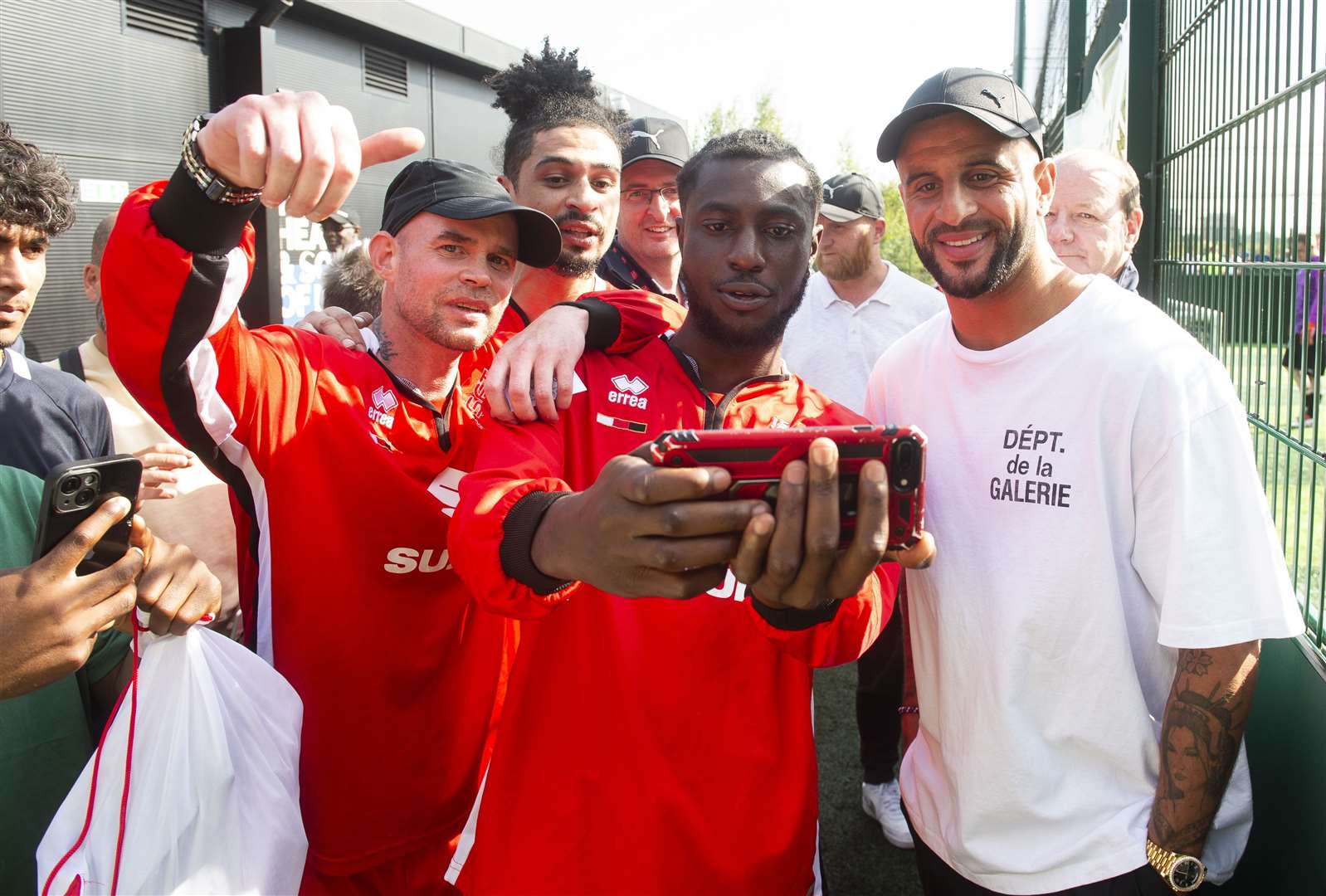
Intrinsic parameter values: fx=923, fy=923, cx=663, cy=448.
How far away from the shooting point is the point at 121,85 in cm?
787

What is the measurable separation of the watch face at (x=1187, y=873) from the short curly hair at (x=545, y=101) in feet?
9.32

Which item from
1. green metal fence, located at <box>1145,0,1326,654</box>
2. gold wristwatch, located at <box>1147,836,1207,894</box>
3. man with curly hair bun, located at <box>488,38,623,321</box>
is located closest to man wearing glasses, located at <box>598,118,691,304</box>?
man with curly hair bun, located at <box>488,38,623,321</box>

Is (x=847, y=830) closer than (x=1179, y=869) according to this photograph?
No

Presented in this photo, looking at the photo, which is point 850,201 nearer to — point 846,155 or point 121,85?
point 121,85

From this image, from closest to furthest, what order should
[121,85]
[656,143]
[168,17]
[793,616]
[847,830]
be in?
[793,616], [847,830], [656,143], [121,85], [168,17]

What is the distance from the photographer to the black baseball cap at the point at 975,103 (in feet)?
6.58

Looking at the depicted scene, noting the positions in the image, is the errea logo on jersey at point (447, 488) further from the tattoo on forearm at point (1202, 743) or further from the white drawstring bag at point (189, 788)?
the tattoo on forearm at point (1202, 743)

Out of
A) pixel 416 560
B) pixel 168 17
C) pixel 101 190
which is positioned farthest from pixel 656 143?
pixel 168 17

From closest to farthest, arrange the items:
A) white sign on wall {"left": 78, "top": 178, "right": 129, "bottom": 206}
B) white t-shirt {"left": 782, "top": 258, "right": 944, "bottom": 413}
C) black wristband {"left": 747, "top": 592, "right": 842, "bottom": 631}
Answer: black wristband {"left": 747, "top": 592, "right": 842, "bottom": 631}, white t-shirt {"left": 782, "top": 258, "right": 944, "bottom": 413}, white sign on wall {"left": 78, "top": 178, "right": 129, "bottom": 206}

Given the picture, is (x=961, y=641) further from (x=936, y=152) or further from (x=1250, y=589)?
(x=936, y=152)

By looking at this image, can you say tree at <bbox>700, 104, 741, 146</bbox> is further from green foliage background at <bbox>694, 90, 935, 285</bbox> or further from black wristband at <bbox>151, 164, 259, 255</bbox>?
black wristband at <bbox>151, 164, 259, 255</bbox>

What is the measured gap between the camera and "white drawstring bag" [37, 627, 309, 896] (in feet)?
5.69

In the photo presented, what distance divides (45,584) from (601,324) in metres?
1.20

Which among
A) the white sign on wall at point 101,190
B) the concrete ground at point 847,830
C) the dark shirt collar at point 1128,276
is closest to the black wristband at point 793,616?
the concrete ground at point 847,830
